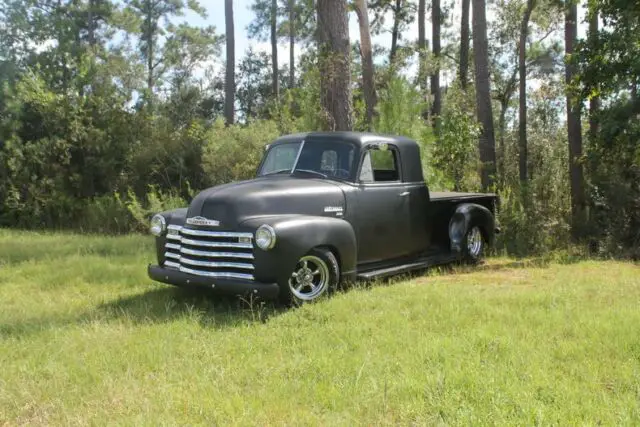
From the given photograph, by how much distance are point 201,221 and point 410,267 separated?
9.37 ft

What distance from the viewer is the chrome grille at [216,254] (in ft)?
17.8

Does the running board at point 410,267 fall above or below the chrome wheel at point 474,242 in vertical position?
below

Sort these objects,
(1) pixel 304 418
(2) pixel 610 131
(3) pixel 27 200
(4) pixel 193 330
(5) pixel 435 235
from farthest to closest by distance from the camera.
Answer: (3) pixel 27 200 → (2) pixel 610 131 → (5) pixel 435 235 → (4) pixel 193 330 → (1) pixel 304 418

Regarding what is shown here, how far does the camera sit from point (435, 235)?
7895 millimetres

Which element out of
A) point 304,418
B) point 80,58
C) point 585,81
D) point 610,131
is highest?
point 80,58

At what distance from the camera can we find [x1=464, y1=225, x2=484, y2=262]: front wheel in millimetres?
8195

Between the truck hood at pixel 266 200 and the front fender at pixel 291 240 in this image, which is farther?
the truck hood at pixel 266 200

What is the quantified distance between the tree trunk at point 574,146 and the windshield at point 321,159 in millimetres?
6434

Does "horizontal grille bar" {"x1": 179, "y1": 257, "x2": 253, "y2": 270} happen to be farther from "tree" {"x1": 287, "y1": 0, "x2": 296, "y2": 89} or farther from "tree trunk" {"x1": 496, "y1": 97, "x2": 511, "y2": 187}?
"tree" {"x1": 287, "y1": 0, "x2": 296, "y2": 89}

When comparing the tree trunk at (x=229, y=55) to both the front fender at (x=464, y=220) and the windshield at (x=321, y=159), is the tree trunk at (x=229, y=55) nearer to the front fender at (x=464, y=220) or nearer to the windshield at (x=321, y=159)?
the front fender at (x=464, y=220)

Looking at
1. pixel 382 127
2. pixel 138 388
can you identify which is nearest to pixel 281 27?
pixel 382 127

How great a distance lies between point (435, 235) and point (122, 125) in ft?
Result: 39.1

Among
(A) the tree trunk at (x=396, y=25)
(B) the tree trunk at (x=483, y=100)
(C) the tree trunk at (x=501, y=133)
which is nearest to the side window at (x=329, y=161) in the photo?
(B) the tree trunk at (x=483, y=100)

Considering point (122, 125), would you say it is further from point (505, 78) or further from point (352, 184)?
point (505, 78)
